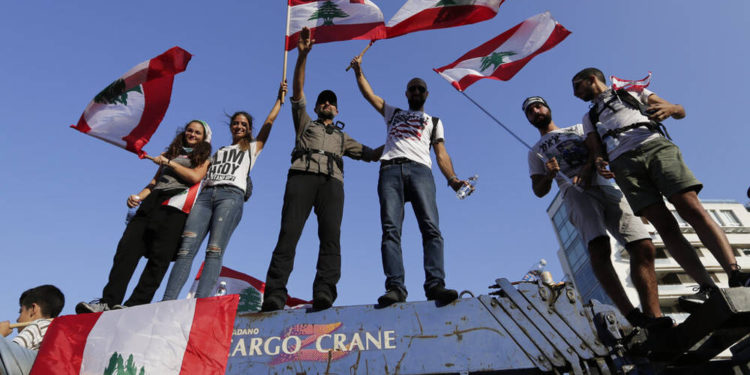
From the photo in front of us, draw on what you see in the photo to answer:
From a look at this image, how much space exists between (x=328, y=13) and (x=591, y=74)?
3298mm

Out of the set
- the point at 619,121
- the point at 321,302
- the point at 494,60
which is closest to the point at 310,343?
the point at 321,302

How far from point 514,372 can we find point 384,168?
2.23 metres

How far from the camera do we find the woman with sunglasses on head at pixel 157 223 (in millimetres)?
3996

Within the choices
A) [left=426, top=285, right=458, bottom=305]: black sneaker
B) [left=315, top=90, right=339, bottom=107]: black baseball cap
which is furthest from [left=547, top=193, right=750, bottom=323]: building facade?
[left=426, top=285, right=458, bottom=305]: black sneaker

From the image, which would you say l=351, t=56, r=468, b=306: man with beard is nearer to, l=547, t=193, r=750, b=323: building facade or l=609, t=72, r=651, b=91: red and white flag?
l=609, t=72, r=651, b=91: red and white flag

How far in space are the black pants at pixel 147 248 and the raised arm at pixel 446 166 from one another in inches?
104

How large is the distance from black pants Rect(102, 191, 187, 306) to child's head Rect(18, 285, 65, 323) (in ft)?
1.53

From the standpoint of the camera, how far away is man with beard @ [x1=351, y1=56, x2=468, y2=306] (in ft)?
11.6

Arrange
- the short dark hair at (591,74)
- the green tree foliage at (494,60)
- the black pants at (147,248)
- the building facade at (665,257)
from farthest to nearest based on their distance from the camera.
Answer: the building facade at (665,257), the green tree foliage at (494,60), the short dark hair at (591,74), the black pants at (147,248)

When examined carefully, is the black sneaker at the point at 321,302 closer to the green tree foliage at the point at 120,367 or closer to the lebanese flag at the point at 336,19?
the green tree foliage at the point at 120,367

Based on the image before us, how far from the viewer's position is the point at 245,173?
4.89 meters

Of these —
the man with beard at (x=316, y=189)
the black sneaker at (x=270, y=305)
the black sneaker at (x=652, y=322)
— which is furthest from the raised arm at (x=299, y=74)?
the black sneaker at (x=652, y=322)

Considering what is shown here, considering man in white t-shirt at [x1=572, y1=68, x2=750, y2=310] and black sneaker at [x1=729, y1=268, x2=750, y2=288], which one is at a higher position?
man in white t-shirt at [x1=572, y1=68, x2=750, y2=310]

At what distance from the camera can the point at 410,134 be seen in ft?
15.2
